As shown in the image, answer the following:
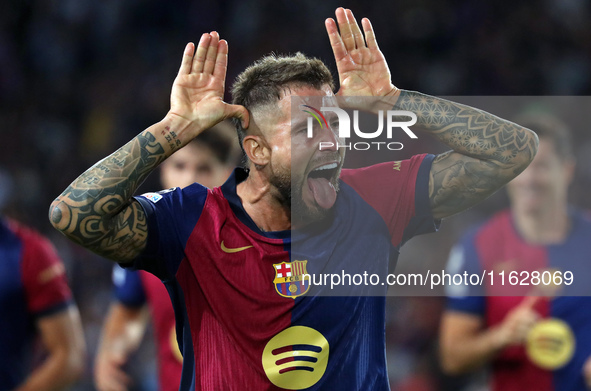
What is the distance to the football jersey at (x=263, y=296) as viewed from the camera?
2887 mm

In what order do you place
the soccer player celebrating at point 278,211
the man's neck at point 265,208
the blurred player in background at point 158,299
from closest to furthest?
the soccer player celebrating at point 278,211, the man's neck at point 265,208, the blurred player in background at point 158,299

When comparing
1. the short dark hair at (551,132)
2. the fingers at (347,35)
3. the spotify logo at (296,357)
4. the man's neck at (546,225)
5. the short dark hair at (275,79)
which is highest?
the fingers at (347,35)

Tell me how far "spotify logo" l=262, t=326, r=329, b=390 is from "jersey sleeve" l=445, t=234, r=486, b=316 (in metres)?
1.80

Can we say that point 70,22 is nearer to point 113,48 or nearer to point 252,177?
point 113,48

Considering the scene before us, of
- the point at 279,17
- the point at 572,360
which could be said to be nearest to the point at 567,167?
the point at 572,360

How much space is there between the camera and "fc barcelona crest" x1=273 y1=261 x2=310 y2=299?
2.97 metres

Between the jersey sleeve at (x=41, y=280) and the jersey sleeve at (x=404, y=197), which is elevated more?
the jersey sleeve at (x=404, y=197)

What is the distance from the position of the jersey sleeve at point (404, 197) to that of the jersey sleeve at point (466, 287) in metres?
→ 1.44

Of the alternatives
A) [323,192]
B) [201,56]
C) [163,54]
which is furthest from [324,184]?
[163,54]

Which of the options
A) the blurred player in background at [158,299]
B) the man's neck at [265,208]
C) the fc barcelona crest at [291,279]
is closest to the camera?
the fc barcelona crest at [291,279]

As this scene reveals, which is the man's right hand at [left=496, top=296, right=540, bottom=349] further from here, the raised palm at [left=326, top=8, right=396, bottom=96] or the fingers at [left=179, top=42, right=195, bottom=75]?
the fingers at [left=179, top=42, right=195, bottom=75]

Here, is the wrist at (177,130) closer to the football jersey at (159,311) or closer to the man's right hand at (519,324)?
the football jersey at (159,311)

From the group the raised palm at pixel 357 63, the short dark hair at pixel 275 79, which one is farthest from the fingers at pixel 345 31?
the short dark hair at pixel 275 79

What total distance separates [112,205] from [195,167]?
2.17 m
